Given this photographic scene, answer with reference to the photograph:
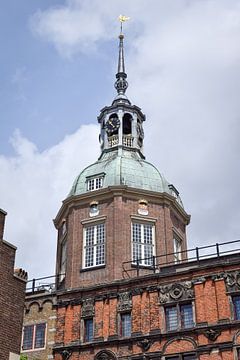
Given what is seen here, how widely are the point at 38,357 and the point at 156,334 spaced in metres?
7.56

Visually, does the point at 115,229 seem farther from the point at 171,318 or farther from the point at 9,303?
the point at 9,303

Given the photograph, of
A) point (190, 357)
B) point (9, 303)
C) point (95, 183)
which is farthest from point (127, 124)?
point (9, 303)

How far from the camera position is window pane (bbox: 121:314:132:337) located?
34438 millimetres

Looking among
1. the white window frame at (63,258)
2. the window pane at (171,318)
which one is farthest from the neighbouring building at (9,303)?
the white window frame at (63,258)

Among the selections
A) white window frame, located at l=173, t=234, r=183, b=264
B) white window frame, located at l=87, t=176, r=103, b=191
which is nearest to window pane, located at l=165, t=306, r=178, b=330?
white window frame, located at l=173, t=234, r=183, b=264

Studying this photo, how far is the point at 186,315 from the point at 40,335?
365 inches

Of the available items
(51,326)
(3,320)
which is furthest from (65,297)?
(3,320)

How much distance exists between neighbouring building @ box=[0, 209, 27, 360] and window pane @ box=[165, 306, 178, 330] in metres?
13.8

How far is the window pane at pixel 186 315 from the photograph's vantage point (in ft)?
109

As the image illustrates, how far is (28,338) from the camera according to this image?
36688mm

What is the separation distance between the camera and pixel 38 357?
3566cm

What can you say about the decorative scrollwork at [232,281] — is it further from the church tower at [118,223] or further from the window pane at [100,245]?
the window pane at [100,245]

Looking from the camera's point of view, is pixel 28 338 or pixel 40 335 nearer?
pixel 40 335

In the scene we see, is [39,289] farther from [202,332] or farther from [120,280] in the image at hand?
[202,332]
